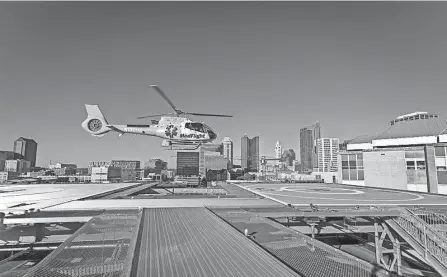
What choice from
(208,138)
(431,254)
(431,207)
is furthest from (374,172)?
(431,254)

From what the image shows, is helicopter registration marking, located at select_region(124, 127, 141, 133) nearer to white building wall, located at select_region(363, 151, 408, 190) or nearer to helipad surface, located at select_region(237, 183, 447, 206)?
helipad surface, located at select_region(237, 183, 447, 206)

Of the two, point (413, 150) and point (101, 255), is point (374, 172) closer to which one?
point (413, 150)

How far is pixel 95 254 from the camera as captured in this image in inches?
417

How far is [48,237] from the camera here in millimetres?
24094

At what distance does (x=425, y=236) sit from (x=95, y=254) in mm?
19407

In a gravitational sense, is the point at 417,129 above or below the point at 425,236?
above

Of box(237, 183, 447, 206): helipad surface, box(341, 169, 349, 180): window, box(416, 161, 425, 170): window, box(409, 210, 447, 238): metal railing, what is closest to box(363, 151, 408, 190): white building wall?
box(416, 161, 425, 170): window

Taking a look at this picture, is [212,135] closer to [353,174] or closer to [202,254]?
[202,254]

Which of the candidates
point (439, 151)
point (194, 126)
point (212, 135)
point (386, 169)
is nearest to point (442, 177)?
point (439, 151)

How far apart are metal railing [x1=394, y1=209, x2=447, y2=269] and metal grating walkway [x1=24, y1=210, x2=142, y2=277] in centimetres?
1771

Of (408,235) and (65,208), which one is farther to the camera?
(65,208)

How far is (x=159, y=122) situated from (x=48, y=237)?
22491mm

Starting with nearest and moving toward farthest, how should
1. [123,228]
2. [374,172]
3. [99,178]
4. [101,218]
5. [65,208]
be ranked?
[123,228]
[101,218]
[65,208]
[374,172]
[99,178]

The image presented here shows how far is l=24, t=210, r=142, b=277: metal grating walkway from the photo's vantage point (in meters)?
8.39
